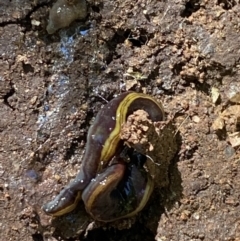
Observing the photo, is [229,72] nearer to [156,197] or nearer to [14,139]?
[156,197]

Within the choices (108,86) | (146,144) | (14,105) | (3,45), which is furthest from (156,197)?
(3,45)

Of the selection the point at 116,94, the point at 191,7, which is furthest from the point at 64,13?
the point at 191,7

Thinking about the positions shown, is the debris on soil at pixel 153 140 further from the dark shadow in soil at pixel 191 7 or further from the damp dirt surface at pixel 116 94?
the dark shadow in soil at pixel 191 7

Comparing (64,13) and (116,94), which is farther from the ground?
(64,13)

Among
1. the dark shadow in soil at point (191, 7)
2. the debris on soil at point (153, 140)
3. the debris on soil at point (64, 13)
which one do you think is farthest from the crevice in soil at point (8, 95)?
the dark shadow in soil at point (191, 7)

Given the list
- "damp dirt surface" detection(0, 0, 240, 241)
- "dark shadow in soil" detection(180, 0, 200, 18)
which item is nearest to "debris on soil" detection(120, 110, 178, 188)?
"damp dirt surface" detection(0, 0, 240, 241)

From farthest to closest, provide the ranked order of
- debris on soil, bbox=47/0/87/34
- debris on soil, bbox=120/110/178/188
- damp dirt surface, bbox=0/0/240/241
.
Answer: debris on soil, bbox=47/0/87/34 < damp dirt surface, bbox=0/0/240/241 < debris on soil, bbox=120/110/178/188

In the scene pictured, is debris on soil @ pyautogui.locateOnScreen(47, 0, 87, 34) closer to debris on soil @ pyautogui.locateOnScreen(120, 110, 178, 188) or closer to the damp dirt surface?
the damp dirt surface

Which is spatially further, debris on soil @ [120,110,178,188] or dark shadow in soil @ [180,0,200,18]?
dark shadow in soil @ [180,0,200,18]

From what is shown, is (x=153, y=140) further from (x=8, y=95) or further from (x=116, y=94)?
(x=8, y=95)
